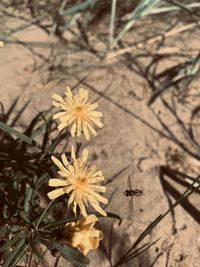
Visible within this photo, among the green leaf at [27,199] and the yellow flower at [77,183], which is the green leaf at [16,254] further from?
the yellow flower at [77,183]

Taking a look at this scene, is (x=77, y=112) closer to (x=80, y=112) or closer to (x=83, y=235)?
(x=80, y=112)

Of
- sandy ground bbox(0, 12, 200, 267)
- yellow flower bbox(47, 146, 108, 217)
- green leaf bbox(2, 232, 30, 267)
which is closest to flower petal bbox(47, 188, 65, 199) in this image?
yellow flower bbox(47, 146, 108, 217)

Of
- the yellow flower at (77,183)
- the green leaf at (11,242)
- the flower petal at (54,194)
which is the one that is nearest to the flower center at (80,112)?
the yellow flower at (77,183)

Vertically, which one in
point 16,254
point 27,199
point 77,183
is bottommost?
point 16,254

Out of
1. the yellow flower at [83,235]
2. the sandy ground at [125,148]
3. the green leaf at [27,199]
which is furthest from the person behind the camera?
the sandy ground at [125,148]

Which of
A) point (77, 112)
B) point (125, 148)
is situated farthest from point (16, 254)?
point (125, 148)

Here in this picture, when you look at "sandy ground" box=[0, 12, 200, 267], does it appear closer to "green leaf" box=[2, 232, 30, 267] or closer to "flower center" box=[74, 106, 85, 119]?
"green leaf" box=[2, 232, 30, 267]

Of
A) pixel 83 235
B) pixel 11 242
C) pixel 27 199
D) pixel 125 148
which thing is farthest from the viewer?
pixel 125 148
